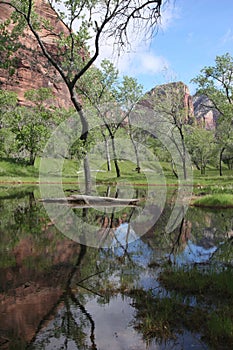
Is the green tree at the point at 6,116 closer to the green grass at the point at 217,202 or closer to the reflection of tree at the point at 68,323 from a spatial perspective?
the green grass at the point at 217,202

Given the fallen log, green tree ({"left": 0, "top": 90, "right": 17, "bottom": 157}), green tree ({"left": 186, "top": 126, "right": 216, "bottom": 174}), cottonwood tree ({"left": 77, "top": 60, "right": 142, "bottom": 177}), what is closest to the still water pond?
the fallen log

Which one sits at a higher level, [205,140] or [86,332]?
[205,140]

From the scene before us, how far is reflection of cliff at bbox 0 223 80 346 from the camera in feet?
15.0

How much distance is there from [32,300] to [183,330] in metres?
2.62

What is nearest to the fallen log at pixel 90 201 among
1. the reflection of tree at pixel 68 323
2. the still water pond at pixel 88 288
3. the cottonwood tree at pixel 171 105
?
the still water pond at pixel 88 288

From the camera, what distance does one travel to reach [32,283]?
6.21m

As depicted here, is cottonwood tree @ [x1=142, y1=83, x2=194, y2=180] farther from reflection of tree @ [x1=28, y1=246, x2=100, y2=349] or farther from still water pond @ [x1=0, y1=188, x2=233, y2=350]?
reflection of tree @ [x1=28, y1=246, x2=100, y2=349]

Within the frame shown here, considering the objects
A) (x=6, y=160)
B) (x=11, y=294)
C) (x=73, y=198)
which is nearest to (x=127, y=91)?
(x=6, y=160)

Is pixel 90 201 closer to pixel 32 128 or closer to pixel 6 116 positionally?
pixel 32 128

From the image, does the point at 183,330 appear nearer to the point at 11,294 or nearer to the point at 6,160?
the point at 11,294

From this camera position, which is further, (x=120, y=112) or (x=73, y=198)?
(x=120, y=112)

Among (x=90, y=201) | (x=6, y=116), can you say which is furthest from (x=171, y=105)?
(x=90, y=201)

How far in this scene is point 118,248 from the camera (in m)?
9.45

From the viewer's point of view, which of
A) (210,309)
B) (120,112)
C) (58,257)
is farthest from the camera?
(120,112)
